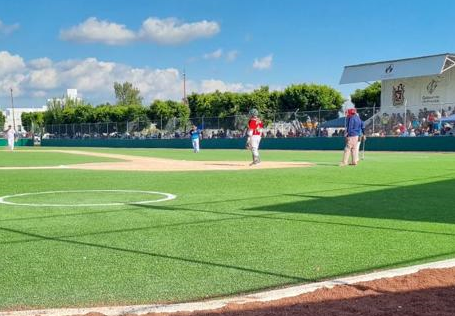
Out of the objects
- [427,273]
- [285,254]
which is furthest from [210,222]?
[427,273]

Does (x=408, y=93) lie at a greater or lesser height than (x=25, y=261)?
greater

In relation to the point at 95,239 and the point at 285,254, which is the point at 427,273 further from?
the point at 95,239

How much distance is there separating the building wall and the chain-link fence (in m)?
2.74

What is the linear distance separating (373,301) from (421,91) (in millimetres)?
51954

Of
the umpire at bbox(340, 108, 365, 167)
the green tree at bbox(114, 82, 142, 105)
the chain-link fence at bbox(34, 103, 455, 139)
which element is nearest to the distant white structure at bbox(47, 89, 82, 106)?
the green tree at bbox(114, 82, 142, 105)

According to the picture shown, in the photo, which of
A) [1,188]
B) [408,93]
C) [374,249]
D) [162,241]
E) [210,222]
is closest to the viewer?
[374,249]

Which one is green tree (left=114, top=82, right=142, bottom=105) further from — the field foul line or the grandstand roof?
the field foul line

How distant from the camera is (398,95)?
183 ft

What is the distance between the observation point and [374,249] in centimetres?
707

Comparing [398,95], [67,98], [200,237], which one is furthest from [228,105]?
[200,237]

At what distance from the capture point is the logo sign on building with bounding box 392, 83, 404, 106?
55281 mm

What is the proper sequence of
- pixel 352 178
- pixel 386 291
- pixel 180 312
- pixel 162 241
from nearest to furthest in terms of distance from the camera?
pixel 180 312
pixel 386 291
pixel 162 241
pixel 352 178

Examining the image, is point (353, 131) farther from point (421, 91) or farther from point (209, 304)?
point (421, 91)

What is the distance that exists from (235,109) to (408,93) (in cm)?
2577
